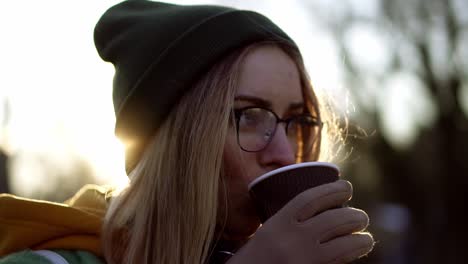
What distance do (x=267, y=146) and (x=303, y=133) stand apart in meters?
0.34

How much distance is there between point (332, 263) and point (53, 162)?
66.1 feet

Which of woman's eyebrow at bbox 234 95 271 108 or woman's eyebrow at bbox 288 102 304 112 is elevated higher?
woman's eyebrow at bbox 234 95 271 108

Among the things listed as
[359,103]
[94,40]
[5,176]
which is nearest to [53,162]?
[359,103]

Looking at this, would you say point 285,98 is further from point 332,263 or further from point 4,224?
point 4,224

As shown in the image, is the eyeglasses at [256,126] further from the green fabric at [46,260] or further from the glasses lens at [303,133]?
the green fabric at [46,260]

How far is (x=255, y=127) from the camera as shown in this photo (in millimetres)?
2105

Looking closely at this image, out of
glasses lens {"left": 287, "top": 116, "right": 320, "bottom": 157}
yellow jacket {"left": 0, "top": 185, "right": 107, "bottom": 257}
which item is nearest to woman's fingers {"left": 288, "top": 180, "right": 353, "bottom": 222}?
glasses lens {"left": 287, "top": 116, "right": 320, "bottom": 157}

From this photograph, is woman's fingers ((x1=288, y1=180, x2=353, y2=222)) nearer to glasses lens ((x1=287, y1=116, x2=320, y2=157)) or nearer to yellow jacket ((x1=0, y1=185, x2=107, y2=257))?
glasses lens ((x1=287, y1=116, x2=320, y2=157))

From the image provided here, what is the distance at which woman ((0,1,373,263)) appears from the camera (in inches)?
80.1

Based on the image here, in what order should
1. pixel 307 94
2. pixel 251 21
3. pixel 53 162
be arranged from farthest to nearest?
pixel 53 162
pixel 307 94
pixel 251 21

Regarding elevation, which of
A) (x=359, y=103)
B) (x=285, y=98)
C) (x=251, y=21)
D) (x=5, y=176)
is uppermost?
(x=251, y=21)

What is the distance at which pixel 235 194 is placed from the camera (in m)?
2.05

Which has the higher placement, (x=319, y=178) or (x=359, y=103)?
(x=319, y=178)

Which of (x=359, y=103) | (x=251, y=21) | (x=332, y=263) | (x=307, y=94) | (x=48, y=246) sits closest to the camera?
(x=332, y=263)
